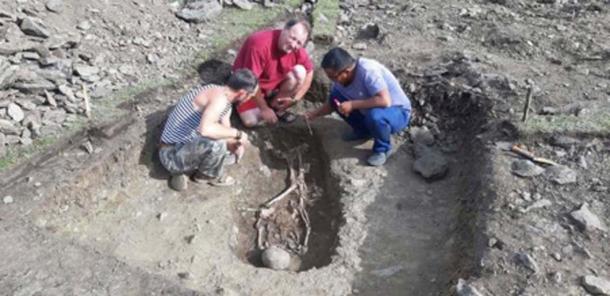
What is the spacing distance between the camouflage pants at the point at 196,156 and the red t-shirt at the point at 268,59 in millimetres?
984

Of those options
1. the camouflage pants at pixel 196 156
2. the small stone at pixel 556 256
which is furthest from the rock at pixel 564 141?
the camouflage pants at pixel 196 156

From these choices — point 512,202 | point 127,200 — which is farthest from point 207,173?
point 512,202

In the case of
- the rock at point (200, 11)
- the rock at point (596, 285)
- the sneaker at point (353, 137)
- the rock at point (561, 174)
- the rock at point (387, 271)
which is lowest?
the sneaker at point (353, 137)

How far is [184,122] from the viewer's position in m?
5.50

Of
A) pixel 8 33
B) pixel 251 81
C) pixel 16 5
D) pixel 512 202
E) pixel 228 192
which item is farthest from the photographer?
pixel 16 5

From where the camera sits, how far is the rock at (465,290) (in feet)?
13.1

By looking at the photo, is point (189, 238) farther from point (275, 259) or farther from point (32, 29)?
point (32, 29)

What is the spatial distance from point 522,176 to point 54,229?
3.95m

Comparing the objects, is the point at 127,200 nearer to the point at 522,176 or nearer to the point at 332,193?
the point at 332,193

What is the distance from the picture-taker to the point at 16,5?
7.24 metres

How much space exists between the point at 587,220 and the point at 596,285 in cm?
70

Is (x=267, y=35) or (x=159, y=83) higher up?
(x=267, y=35)

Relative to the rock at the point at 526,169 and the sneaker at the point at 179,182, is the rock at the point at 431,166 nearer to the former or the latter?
the rock at the point at 526,169

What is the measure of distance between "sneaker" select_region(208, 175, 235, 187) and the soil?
0.10 meters
